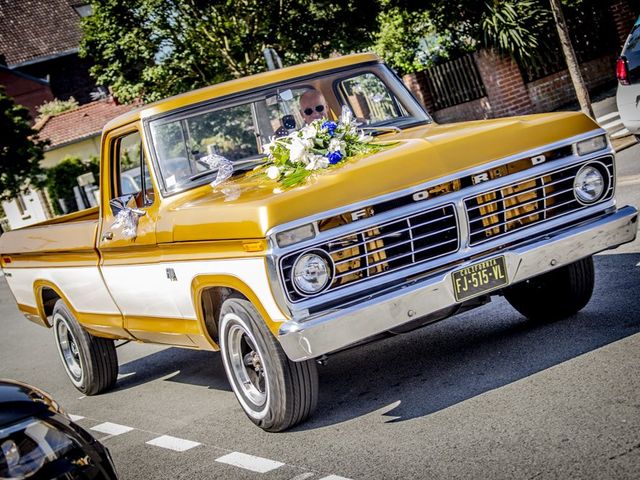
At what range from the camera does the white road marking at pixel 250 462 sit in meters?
5.35

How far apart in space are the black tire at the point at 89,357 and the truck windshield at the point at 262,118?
240 cm

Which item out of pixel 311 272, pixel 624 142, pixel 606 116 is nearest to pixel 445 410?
pixel 311 272

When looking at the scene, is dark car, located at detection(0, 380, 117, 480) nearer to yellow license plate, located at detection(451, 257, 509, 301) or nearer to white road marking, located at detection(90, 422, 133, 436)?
yellow license plate, located at detection(451, 257, 509, 301)

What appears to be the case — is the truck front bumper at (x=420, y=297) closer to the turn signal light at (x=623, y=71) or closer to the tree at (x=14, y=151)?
the turn signal light at (x=623, y=71)

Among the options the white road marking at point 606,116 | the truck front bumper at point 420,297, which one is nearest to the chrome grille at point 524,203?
the truck front bumper at point 420,297

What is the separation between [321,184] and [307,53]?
20.0m

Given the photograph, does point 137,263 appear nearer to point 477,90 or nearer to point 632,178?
point 632,178

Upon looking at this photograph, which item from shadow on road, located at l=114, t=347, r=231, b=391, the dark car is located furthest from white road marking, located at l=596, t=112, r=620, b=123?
the dark car

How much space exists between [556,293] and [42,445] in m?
4.01

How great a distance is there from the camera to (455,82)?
78.2 ft

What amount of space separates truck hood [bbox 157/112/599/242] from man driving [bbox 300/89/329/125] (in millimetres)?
1132

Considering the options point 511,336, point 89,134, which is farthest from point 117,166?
point 89,134

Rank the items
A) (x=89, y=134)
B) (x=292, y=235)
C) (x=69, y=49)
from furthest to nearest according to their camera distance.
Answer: (x=69, y=49) → (x=89, y=134) → (x=292, y=235)

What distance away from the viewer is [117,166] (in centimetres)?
768
